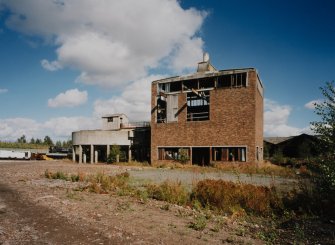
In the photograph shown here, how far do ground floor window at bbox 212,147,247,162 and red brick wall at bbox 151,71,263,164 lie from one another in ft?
1.50

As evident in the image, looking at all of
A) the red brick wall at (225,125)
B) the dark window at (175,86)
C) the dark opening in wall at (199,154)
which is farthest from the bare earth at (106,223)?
the dark window at (175,86)

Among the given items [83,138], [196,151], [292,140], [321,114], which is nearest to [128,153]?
[83,138]

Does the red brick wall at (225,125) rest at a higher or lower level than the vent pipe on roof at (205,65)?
lower

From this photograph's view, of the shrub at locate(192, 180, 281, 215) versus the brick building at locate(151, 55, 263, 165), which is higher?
the brick building at locate(151, 55, 263, 165)

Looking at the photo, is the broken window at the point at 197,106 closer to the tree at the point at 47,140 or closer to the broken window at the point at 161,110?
the broken window at the point at 161,110

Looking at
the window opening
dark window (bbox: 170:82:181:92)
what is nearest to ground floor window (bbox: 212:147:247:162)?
the window opening

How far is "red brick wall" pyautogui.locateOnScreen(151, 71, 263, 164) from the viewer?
2567 cm

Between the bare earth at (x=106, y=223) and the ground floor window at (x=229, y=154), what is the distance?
17.3m

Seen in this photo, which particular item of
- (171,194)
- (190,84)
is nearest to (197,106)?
(190,84)

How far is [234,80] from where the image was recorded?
91.0 feet

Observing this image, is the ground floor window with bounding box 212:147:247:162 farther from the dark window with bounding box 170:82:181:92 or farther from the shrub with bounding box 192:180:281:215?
the shrub with bounding box 192:180:281:215

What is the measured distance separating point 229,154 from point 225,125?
2.73m

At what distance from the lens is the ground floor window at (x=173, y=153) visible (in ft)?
93.1

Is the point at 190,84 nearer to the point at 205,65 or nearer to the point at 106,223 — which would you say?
the point at 205,65
